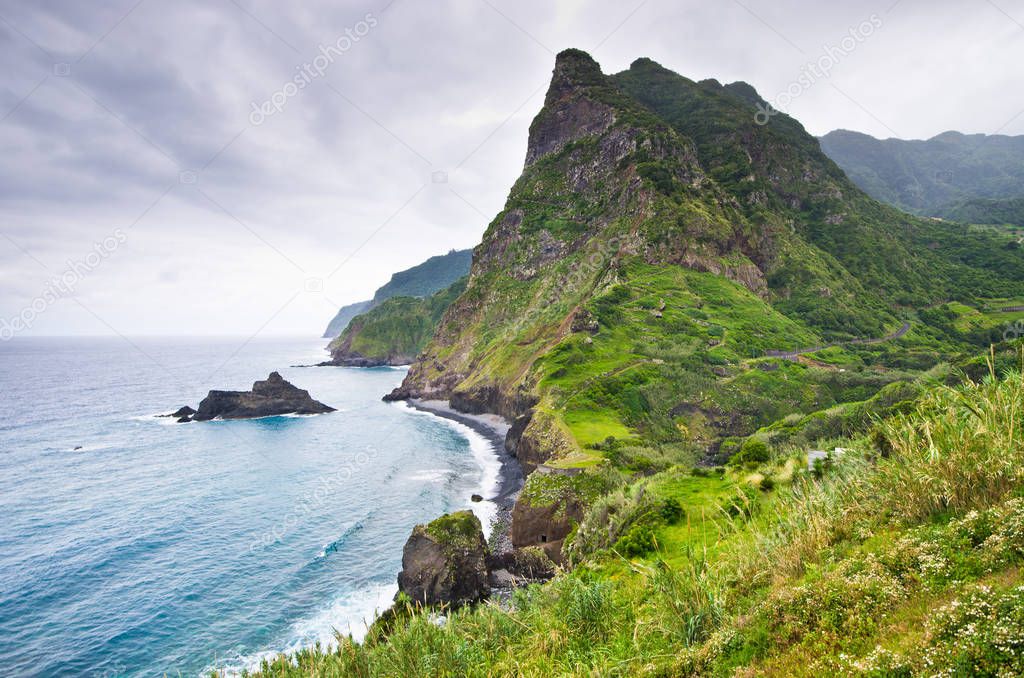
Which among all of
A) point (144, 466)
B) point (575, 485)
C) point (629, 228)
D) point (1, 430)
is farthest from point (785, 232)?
point (1, 430)

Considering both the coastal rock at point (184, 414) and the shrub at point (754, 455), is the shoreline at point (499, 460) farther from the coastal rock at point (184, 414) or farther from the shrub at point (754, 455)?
the coastal rock at point (184, 414)

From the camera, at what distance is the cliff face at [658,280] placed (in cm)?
5691

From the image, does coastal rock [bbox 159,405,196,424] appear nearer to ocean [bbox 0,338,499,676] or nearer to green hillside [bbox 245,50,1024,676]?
ocean [bbox 0,338,499,676]

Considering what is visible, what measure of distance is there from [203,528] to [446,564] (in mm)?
26821

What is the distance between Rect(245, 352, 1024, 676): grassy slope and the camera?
15.4 ft

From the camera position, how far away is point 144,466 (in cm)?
5838

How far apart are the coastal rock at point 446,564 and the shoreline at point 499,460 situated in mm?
6343

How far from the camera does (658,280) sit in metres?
92.8

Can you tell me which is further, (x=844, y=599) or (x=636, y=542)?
(x=636, y=542)

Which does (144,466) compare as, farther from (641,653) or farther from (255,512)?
(641,653)

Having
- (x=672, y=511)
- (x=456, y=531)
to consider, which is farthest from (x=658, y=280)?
(x=672, y=511)

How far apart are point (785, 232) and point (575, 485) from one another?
127 m

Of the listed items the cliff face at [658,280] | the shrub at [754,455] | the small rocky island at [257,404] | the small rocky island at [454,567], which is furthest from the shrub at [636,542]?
the small rocky island at [257,404]

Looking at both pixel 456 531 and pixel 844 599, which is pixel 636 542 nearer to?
pixel 844 599
